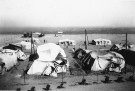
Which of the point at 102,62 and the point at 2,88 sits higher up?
the point at 102,62

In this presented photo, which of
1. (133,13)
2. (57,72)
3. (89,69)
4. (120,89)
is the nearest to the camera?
(120,89)

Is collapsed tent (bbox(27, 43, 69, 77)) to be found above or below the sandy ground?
above

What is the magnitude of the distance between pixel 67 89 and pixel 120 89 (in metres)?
2.39

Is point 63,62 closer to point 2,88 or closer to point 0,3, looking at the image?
point 2,88

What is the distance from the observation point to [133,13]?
8.76 meters

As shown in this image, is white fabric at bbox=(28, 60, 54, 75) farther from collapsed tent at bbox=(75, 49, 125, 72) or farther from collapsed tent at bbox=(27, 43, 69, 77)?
collapsed tent at bbox=(75, 49, 125, 72)

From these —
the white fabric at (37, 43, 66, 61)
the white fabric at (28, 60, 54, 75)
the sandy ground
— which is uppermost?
the white fabric at (37, 43, 66, 61)

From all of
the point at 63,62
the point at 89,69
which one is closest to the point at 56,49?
the point at 63,62

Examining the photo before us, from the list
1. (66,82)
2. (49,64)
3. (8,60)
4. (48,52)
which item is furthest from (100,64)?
(8,60)

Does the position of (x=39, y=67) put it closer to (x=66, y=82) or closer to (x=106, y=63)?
(x=66, y=82)

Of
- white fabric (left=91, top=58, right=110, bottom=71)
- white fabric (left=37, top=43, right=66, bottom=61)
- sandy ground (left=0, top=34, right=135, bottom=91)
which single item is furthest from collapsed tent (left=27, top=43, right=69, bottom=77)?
white fabric (left=91, top=58, right=110, bottom=71)

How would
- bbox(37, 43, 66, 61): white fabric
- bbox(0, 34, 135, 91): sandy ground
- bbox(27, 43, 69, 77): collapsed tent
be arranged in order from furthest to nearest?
bbox(37, 43, 66, 61): white fabric
bbox(27, 43, 69, 77): collapsed tent
bbox(0, 34, 135, 91): sandy ground

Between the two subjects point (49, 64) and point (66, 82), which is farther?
point (49, 64)

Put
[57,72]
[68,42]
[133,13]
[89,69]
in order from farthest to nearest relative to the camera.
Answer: [68,42] < [89,69] < [57,72] < [133,13]
